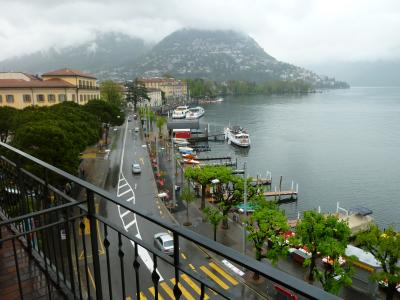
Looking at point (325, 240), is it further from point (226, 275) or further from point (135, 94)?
point (135, 94)

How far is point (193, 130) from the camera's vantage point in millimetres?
78812

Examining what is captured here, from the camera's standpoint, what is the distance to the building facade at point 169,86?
158 meters

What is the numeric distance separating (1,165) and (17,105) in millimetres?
56616

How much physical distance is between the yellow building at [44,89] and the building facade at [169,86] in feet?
277

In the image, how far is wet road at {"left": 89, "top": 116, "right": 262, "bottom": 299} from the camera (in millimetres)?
10061

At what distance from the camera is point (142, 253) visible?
1859 centimetres

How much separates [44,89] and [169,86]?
10827 cm

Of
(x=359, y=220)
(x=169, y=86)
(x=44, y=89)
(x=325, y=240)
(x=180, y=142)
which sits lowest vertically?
(x=359, y=220)

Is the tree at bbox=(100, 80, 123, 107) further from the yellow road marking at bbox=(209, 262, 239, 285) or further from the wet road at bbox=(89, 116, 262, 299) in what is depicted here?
the yellow road marking at bbox=(209, 262, 239, 285)

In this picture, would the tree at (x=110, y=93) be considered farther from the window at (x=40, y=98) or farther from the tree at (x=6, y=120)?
the tree at (x=6, y=120)

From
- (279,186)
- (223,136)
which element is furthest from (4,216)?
(223,136)

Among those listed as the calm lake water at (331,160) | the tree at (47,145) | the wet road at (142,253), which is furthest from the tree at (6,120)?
the calm lake water at (331,160)

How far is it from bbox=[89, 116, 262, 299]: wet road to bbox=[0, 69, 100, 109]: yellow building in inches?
835


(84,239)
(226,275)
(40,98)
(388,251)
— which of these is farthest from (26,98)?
(84,239)
